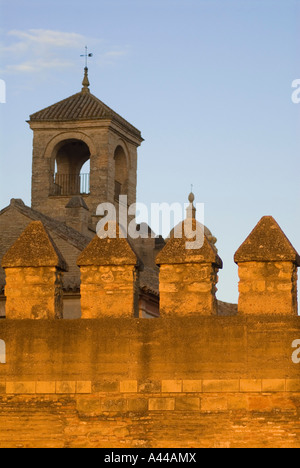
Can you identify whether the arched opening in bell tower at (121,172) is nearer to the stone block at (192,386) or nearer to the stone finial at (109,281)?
the stone finial at (109,281)

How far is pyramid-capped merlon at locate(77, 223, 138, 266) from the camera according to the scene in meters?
12.8

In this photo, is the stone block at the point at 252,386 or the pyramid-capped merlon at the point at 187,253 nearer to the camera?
the stone block at the point at 252,386

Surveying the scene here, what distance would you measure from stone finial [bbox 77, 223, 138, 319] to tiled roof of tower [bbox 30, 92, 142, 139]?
134 ft

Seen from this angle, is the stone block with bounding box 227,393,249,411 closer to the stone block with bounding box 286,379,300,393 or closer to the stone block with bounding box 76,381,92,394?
the stone block with bounding box 286,379,300,393

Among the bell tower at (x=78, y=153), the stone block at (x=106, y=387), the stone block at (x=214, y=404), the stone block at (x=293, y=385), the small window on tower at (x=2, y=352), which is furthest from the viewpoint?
the bell tower at (x=78, y=153)

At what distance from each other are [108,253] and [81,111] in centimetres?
4172

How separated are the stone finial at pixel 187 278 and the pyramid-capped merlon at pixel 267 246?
1.04 feet

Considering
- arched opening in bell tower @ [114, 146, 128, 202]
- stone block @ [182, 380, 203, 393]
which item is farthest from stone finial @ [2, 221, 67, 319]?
arched opening in bell tower @ [114, 146, 128, 202]

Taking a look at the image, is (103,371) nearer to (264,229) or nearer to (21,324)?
(21,324)

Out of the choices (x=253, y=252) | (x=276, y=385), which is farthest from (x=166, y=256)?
(x=276, y=385)

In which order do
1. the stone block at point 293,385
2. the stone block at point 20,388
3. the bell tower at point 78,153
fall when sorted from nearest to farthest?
1. the stone block at point 293,385
2. the stone block at point 20,388
3. the bell tower at point 78,153

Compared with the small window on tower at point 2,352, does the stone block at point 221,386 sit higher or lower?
lower

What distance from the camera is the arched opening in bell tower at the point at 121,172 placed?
55500 millimetres

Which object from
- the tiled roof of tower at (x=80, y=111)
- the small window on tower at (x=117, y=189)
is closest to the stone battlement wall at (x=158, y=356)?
the tiled roof of tower at (x=80, y=111)
